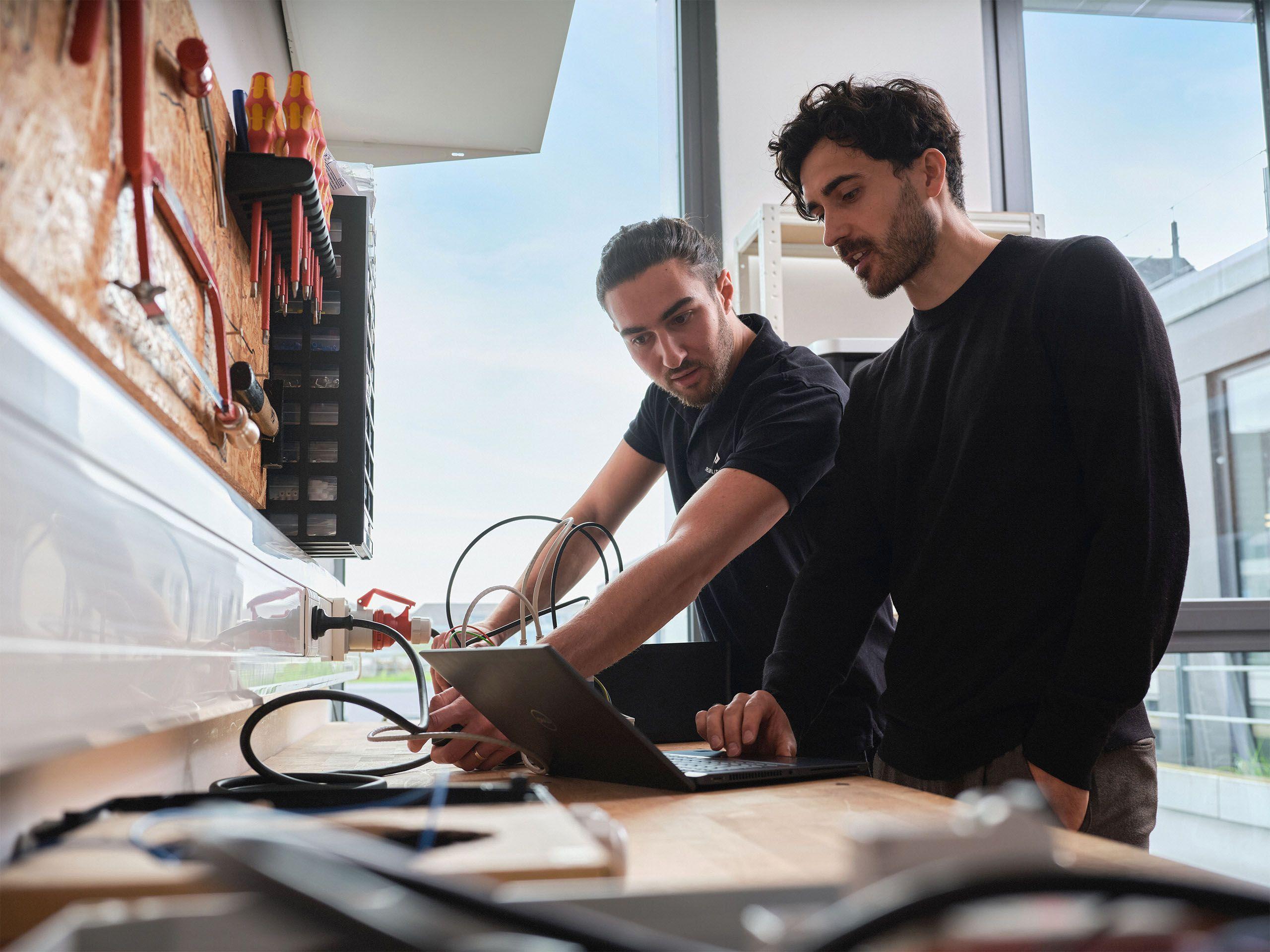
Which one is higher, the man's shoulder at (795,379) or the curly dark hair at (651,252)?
the curly dark hair at (651,252)

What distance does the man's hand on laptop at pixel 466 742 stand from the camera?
0.95 metres

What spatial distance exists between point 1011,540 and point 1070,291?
33 centimetres

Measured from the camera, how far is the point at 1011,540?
3.80 ft

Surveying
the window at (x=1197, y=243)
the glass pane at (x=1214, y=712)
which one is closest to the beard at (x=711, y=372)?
the window at (x=1197, y=243)

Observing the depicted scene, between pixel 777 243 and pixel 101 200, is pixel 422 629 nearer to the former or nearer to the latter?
pixel 101 200

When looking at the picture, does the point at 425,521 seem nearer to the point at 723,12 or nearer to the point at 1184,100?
the point at 723,12

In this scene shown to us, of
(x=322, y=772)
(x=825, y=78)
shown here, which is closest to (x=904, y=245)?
(x=322, y=772)

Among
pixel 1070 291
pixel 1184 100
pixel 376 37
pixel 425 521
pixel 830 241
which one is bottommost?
pixel 425 521

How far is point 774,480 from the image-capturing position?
1307mm

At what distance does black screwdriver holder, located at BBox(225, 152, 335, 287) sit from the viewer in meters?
1.02

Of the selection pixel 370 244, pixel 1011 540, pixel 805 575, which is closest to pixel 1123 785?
pixel 1011 540

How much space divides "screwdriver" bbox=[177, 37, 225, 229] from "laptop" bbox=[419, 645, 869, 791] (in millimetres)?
549

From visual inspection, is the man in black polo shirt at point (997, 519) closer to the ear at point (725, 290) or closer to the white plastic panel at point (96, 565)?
the ear at point (725, 290)

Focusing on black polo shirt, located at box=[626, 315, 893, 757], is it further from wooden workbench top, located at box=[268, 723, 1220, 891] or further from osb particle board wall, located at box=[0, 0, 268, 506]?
osb particle board wall, located at box=[0, 0, 268, 506]
